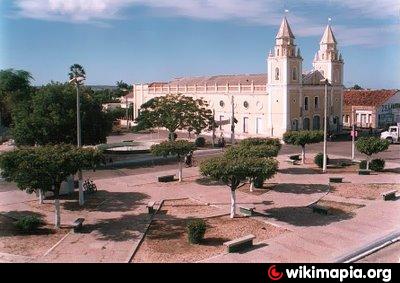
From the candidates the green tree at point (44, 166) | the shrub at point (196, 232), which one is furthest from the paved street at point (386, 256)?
the green tree at point (44, 166)

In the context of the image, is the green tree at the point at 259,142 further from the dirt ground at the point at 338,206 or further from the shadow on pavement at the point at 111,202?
the shadow on pavement at the point at 111,202

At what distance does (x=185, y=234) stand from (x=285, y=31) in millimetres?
39710

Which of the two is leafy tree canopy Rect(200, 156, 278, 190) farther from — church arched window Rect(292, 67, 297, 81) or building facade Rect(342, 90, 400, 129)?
building facade Rect(342, 90, 400, 129)

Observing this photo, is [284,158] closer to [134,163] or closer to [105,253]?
[134,163]

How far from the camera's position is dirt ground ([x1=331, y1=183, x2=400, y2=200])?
24.7 meters

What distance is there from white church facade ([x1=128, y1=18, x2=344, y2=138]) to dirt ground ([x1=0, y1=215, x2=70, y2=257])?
3495 centimetres

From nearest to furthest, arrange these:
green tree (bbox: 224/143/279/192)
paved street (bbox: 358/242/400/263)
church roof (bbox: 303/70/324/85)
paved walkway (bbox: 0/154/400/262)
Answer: paved street (bbox: 358/242/400/263), paved walkway (bbox: 0/154/400/262), green tree (bbox: 224/143/279/192), church roof (bbox: 303/70/324/85)

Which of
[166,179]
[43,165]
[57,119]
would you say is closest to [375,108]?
[166,179]

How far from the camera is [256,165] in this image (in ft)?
66.7

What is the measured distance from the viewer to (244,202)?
76.3 ft

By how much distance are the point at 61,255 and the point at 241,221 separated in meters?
7.68

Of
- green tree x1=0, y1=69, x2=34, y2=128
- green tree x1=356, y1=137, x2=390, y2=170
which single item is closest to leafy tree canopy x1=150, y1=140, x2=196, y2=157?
green tree x1=356, y1=137, x2=390, y2=170
